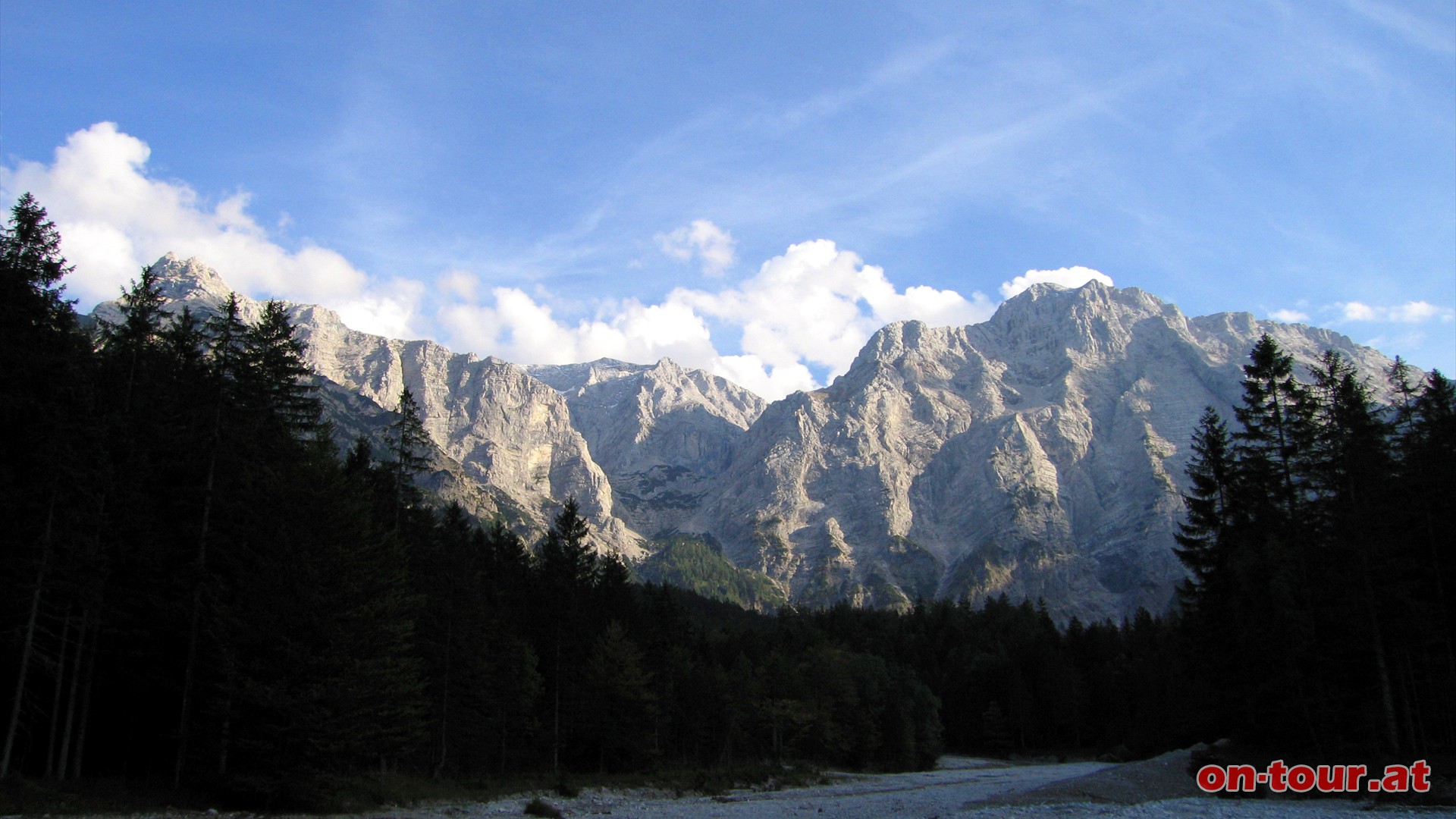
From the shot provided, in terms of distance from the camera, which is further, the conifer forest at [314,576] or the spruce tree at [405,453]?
the spruce tree at [405,453]

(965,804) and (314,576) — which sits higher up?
(314,576)

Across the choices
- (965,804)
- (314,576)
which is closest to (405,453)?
(314,576)

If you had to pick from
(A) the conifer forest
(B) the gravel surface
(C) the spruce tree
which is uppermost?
(C) the spruce tree

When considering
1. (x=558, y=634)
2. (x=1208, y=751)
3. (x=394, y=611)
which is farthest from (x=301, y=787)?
(x=1208, y=751)

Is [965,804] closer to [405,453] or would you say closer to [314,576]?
[314,576]

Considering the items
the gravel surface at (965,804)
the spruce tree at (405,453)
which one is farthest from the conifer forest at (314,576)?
the gravel surface at (965,804)

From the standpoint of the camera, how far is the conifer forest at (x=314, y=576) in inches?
1134

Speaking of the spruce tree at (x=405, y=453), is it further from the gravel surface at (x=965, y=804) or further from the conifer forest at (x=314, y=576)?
the gravel surface at (x=965, y=804)

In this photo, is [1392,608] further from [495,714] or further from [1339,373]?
[495,714]

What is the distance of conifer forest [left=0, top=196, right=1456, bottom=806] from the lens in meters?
28.8

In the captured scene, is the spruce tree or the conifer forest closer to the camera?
the conifer forest

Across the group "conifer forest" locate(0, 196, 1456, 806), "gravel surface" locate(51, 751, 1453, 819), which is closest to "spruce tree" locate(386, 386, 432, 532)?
"conifer forest" locate(0, 196, 1456, 806)

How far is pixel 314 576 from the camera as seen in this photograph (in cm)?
3066

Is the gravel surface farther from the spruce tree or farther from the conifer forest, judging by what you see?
the spruce tree
